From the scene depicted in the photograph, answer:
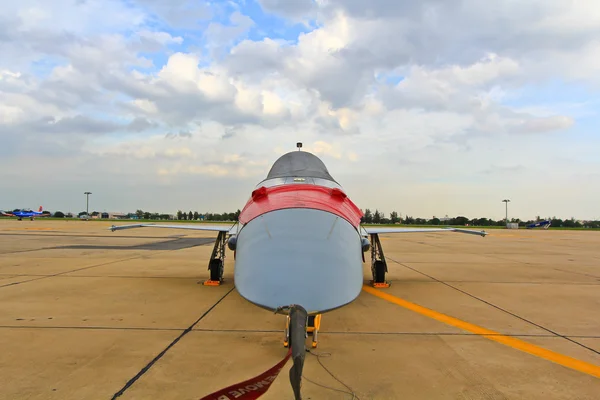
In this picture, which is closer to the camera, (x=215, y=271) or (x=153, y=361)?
(x=153, y=361)

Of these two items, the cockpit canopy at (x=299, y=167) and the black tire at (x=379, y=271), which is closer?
the cockpit canopy at (x=299, y=167)

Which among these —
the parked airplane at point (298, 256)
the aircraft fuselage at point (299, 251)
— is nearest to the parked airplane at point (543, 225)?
the parked airplane at point (298, 256)

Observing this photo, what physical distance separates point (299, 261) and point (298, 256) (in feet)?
0.22

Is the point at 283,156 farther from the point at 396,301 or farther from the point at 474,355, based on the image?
the point at 474,355

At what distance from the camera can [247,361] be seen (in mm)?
3961

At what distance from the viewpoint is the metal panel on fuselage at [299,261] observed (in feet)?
10.4

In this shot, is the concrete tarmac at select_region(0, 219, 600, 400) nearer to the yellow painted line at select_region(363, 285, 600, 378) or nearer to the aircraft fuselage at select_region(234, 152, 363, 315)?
the yellow painted line at select_region(363, 285, 600, 378)

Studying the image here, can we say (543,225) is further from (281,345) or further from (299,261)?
(299,261)

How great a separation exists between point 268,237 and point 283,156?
3.60m

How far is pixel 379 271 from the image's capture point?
29.8 feet

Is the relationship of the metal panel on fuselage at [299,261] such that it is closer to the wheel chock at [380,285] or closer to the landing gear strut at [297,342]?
the landing gear strut at [297,342]

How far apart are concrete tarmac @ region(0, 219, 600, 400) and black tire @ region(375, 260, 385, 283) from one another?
453mm

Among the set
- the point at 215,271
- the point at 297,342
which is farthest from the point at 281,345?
the point at 215,271

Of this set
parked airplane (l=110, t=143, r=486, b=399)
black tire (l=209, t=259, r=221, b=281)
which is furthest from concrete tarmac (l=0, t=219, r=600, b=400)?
parked airplane (l=110, t=143, r=486, b=399)
